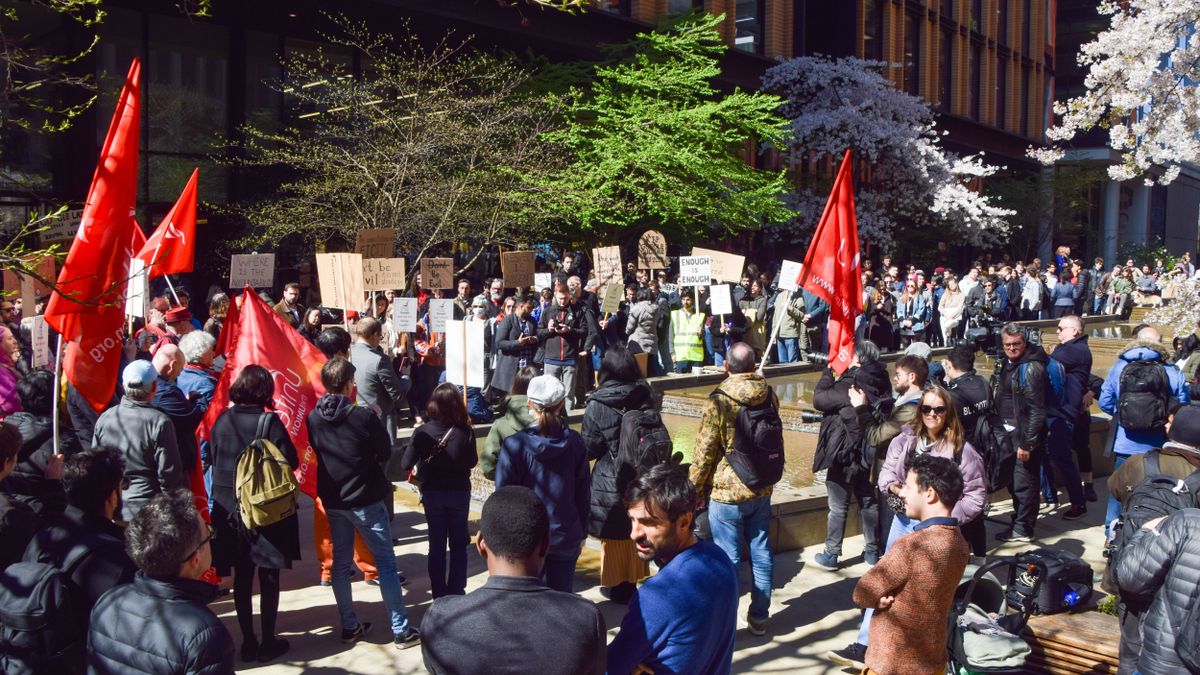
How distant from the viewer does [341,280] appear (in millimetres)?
12039

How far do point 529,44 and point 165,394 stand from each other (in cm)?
1962

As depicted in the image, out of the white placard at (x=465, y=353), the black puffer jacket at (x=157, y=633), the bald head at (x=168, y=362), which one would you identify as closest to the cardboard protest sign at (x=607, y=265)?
the white placard at (x=465, y=353)

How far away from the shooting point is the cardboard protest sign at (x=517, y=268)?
14469 mm

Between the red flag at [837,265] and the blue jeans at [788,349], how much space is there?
→ 9329 millimetres

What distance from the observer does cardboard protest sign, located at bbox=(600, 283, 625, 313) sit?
49.8ft

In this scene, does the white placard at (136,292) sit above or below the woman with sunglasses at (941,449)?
above

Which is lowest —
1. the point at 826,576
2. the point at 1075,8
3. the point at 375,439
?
the point at 826,576

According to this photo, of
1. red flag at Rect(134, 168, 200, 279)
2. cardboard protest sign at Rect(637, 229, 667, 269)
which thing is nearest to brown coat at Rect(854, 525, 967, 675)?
red flag at Rect(134, 168, 200, 279)

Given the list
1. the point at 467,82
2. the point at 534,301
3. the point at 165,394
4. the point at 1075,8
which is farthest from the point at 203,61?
the point at 1075,8

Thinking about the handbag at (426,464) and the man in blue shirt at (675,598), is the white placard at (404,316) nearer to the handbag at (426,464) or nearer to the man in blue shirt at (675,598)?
the handbag at (426,464)

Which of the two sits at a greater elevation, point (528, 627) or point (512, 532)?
point (512, 532)

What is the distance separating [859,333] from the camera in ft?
62.4

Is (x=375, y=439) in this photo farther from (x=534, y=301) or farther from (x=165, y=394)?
(x=534, y=301)

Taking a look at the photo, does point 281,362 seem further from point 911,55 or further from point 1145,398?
point 911,55
